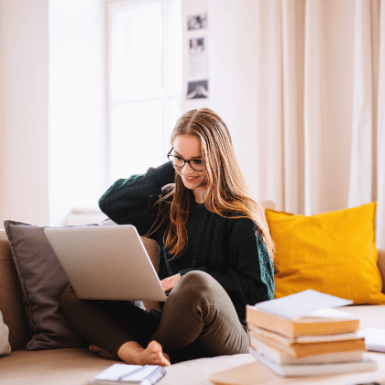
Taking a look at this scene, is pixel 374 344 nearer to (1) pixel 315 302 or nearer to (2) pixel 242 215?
(1) pixel 315 302

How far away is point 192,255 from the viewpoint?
146 cm

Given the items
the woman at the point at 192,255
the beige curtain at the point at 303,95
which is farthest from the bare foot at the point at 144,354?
the beige curtain at the point at 303,95

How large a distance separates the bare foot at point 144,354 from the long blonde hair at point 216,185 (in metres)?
0.40

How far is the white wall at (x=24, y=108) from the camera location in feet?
8.86

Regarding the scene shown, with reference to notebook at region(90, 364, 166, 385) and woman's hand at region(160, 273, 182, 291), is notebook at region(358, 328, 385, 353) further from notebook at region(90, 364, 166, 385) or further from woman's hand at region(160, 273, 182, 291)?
woman's hand at region(160, 273, 182, 291)

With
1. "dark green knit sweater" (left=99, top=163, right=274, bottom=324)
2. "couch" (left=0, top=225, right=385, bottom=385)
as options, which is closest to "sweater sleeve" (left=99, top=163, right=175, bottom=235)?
"dark green knit sweater" (left=99, top=163, right=274, bottom=324)

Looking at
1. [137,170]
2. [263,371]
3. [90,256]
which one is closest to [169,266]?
[90,256]

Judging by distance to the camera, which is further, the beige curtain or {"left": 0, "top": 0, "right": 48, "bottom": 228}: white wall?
{"left": 0, "top": 0, "right": 48, "bottom": 228}: white wall

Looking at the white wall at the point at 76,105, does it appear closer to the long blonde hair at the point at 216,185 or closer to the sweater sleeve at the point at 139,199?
the sweater sleeve at the point at 139,199

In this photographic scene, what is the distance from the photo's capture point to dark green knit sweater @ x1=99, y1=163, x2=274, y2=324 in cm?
131

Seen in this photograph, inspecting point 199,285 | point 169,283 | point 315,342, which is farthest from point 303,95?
point 315,342

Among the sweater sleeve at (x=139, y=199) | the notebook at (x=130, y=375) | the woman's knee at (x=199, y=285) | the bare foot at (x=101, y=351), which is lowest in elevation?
the bare foot at (x=101, y=351)

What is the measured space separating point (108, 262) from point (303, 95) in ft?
5.04

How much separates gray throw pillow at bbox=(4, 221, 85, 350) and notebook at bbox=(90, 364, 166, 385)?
42 centimetres
